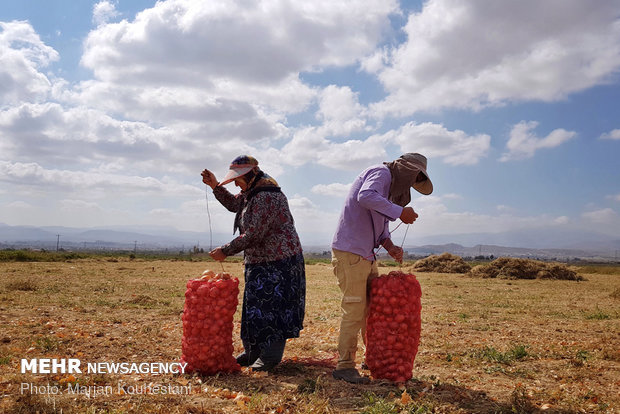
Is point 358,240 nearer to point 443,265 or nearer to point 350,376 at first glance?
point 350,376

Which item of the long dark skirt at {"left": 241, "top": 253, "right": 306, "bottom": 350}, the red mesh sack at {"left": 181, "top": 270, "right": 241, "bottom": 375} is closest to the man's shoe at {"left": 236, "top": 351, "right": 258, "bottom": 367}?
the long dark skirt at {"left": 241, "top": 253, "right": 306, "bottom": 350}

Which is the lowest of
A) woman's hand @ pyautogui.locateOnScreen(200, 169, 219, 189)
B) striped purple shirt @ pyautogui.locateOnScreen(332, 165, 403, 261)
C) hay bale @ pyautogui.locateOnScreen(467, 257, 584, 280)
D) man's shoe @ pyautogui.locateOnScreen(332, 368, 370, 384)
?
hay bale @ pyautogui.locateOnScreen(467, 257, 584, 280)

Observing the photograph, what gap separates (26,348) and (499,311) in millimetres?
9705

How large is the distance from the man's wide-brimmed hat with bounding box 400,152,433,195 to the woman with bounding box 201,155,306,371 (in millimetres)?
1499

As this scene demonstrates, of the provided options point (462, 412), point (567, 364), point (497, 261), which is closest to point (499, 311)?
point (567, 364)

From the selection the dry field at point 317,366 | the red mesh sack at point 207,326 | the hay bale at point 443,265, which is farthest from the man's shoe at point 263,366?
the hay bale at point 443,265

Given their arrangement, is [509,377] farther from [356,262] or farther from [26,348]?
[26,348]

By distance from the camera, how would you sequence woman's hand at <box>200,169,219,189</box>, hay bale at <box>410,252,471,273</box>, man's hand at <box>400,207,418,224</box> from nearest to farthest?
man's hand at <box>400,207,418,224</box> < woman's hand at <box>200,169,219,189</box> < hay bale at <box>410,252,471,273</box>

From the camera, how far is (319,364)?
5820 mm

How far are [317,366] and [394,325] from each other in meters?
1.39

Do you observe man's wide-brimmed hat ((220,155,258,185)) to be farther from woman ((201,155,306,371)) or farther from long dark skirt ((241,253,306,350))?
long dark skirt ((241,253,306,350))

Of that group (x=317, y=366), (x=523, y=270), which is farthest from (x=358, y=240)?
(x=523, y=270)

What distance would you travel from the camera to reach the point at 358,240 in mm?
4984

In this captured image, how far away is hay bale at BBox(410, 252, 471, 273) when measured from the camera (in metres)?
28.3
